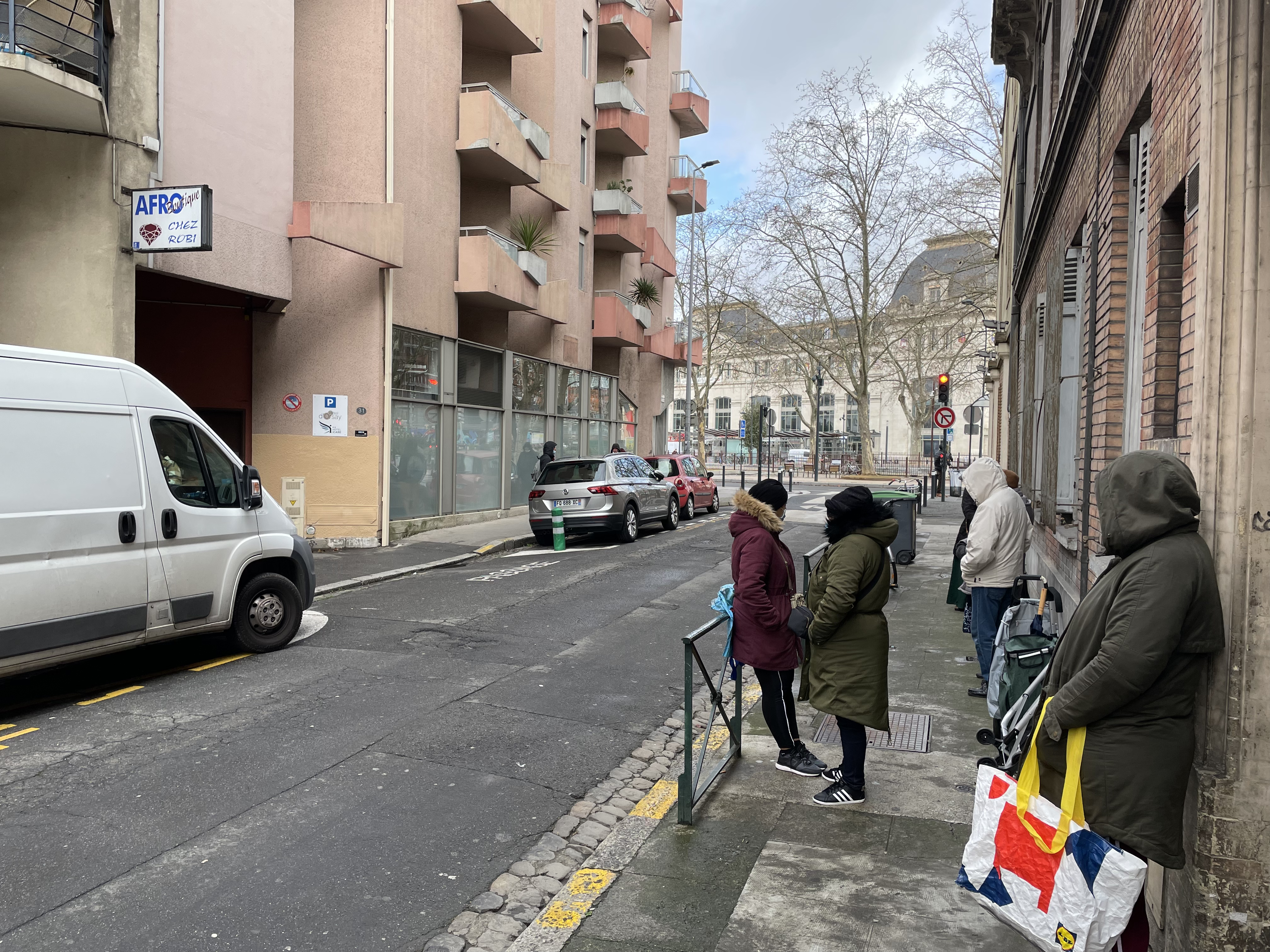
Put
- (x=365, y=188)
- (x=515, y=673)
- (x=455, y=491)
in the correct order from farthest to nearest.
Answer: (x=455, y=491)
(x=365, y=188)
(x=515, y=673)

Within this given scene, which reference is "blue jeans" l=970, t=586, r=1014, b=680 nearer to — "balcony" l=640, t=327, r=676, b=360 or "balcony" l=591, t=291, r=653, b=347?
"balcony" l=591, t=291, r=653, b=347

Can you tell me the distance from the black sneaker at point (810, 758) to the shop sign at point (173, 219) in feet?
30.3

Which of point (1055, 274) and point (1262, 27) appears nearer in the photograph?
point (1262, 27)

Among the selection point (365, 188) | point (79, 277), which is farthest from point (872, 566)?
point (365, 188)

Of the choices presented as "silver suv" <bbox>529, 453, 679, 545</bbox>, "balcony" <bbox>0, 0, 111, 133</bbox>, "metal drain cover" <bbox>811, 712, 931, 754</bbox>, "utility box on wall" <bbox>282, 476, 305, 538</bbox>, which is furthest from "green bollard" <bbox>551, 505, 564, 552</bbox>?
"metal drain cover" <bbox>811, 712, 931, 754</bbox>

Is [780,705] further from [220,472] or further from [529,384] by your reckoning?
[529,384]

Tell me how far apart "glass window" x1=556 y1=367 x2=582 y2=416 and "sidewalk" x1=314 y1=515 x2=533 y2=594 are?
537cm

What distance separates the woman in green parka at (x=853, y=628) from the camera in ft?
15.3

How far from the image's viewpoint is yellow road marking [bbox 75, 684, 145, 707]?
22.1ft

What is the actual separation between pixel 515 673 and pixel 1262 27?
6.26m

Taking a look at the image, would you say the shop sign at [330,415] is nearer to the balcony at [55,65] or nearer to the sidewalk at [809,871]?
the balcony at [55,65]

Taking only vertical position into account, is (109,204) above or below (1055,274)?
above

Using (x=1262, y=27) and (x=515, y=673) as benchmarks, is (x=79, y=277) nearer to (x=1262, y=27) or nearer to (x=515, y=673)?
(x=515, y=673)

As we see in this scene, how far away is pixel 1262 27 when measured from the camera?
3.11m
